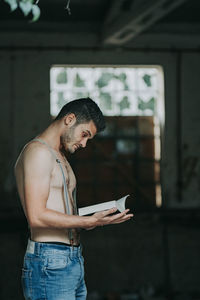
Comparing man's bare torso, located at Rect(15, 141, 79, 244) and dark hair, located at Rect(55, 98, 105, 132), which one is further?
dark hair, located at Rect(55, 98, 105, 132)

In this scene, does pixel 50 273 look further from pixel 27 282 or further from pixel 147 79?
pixel 147 79

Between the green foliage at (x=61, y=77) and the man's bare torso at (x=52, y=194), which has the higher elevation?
the green foliage at (x=61, y=77)

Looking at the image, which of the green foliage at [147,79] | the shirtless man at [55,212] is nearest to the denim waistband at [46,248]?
the shirtless man at [55,212]

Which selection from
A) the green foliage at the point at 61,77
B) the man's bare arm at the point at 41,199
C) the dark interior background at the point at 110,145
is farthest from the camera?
the green foliage at the point at 61,77

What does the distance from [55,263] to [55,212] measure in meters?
0.32

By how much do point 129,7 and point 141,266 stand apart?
384cm

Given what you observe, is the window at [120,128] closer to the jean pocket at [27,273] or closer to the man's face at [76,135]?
the man's face at [76,135]

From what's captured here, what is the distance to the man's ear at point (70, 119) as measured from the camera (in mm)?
3594

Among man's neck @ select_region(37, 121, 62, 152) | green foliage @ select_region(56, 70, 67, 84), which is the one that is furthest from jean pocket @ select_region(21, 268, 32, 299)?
green foliage @ select_region(56, 70, 67, 84)

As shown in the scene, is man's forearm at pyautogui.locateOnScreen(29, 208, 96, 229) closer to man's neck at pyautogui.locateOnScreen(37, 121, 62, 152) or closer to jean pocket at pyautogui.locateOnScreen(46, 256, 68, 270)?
jean pocket at pyautogui.locateOnScreen(46, 256, 68, 270)

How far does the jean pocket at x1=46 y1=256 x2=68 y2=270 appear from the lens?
3357 millimetres

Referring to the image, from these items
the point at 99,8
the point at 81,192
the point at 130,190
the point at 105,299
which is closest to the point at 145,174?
the point at 130,190

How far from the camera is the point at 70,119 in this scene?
3.60 m

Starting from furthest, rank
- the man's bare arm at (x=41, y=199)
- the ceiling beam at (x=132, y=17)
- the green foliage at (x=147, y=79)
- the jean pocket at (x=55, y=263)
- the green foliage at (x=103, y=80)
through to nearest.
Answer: the green foliage at (x=147, y=79)
the green foliage at (x=103, y=80)
the ceiling beam at (x=132, y=17)
the jean pocket at (x=55, y=263)
the man's bare arm at (x=41, y=199)
